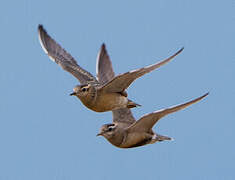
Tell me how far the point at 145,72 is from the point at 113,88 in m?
1.18

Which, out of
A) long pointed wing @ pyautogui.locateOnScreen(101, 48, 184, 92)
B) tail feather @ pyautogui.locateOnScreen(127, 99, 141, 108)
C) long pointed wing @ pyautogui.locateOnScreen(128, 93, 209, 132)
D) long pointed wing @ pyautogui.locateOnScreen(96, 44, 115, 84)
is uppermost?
long pointed wing @ pyautogui.locateOnScreen(96, 44, 115, 84)

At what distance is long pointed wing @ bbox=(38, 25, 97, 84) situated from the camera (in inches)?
596

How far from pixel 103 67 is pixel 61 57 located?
1.03 m

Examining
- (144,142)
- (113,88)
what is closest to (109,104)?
(113,88)

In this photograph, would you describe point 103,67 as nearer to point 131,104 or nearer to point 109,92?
point 131,104

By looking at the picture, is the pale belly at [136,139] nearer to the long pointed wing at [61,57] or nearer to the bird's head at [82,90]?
the bird's head at [82,90]

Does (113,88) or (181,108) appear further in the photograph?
(113,88)

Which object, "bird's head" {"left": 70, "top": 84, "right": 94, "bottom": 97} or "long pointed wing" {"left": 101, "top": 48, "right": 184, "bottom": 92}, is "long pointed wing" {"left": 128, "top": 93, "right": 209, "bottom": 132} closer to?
"long pointed wing" {"left": 101, "top": 48, "right": 184, "bottom": 92}

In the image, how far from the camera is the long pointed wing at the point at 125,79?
468 inches

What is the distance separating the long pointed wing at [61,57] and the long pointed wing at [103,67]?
0.37 metres

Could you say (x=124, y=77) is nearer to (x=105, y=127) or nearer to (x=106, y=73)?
(x=105, y=127)

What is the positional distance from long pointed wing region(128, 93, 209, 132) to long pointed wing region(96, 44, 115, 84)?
11.0ft

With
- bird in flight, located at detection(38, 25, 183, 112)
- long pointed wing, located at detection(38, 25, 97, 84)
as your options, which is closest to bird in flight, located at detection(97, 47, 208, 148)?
bird in flight, located at detection(38, 25, 183, 112)

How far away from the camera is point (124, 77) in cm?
1270
